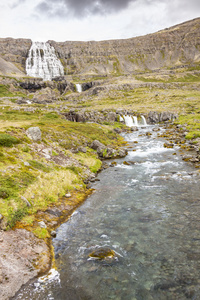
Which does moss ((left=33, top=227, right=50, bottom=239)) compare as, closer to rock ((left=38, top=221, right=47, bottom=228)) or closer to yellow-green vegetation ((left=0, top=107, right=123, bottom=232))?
yellow-green vegetation ((left=0, top=107, right=123, bottom=232))

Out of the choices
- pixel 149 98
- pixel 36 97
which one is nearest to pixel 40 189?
pixel 149 98

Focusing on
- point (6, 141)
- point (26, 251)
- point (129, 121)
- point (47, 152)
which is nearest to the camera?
point (26, 251)

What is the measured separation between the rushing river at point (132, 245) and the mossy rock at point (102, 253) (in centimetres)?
→ 35

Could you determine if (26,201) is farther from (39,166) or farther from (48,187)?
(39,166)

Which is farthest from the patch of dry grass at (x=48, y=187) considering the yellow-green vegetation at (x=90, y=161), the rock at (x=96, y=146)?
the rock at (x=96, y=146)

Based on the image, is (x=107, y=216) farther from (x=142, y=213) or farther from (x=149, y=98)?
(x=149, y=98)

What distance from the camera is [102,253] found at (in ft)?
37.3

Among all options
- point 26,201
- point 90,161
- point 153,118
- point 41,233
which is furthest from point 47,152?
point 153,118

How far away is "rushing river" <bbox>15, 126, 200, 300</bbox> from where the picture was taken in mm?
9094

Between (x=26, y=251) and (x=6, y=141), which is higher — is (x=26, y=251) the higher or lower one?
the lower one

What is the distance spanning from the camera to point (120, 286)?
934cm

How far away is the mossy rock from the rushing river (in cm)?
35

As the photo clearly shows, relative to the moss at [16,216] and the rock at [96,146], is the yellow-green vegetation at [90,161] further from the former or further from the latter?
the moss at [16,216]

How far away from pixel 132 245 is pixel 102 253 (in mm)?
2089
